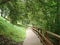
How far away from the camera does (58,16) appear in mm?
7535

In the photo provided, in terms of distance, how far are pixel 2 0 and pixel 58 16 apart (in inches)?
154

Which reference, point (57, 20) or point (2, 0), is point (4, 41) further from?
point (2, 0)

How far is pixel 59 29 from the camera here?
741 centimetres

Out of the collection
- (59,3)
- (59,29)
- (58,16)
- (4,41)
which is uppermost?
(59,3)

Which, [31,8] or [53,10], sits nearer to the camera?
[53,10]

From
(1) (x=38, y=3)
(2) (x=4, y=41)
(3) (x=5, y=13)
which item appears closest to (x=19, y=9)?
(3) (x=5, y=13)

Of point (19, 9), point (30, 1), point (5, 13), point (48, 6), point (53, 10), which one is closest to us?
point (53, 10)

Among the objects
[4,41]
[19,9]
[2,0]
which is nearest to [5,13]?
[19,9]

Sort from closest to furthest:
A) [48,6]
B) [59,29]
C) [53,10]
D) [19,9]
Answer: [59,29] → [53,10] → [48,6] → [19,9]

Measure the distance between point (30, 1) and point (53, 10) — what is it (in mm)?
2104

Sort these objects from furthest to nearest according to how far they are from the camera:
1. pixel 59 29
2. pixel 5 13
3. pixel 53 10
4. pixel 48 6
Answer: pixel 5 13
pixel 48 6
pixel 53 10
pixel 59 29

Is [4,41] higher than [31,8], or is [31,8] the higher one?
[31,8]

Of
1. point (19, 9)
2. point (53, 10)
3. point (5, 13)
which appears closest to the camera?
point (53, 10)

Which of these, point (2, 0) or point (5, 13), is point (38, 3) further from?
point (5, 13)
